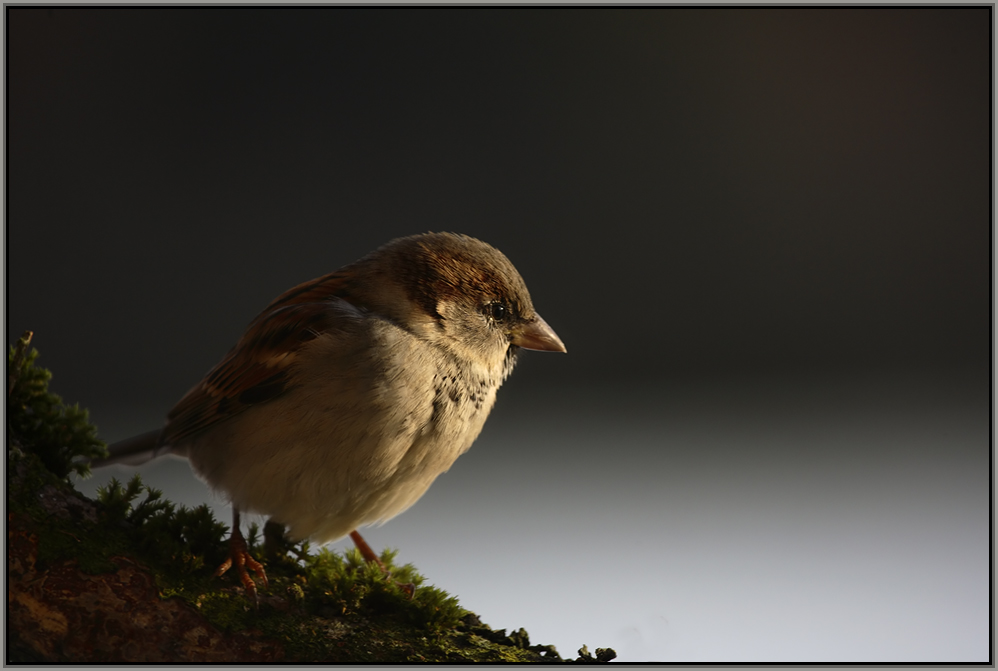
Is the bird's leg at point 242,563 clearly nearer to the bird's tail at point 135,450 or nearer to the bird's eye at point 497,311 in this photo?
the bird's tail at point 135,450

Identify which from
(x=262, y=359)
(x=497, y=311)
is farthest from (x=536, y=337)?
(x=262, y=359)

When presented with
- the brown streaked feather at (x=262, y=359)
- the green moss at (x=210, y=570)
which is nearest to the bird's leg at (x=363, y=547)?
the green moss at (x=210, y=570)

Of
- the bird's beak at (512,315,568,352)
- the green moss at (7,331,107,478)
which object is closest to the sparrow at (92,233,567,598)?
the bird's beak at (512,315,568,352)

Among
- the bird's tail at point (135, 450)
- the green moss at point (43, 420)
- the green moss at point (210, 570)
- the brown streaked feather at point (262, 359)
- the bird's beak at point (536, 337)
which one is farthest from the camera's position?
the bird's tail at point (135, 450)

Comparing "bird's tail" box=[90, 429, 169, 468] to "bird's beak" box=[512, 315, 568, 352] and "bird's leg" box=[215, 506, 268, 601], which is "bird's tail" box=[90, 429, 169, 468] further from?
"bird's beak" box=[512, 315, 568, 352]

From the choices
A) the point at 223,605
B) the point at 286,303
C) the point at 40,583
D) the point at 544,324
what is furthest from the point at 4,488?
the point at 544,324

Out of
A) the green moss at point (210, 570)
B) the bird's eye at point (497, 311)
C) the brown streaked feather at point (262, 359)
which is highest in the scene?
the bird's eye at point (497, 311)

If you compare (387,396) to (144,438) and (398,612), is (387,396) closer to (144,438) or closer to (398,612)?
(398,612)

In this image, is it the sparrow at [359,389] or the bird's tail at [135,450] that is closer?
the sparrow at [359,389]
